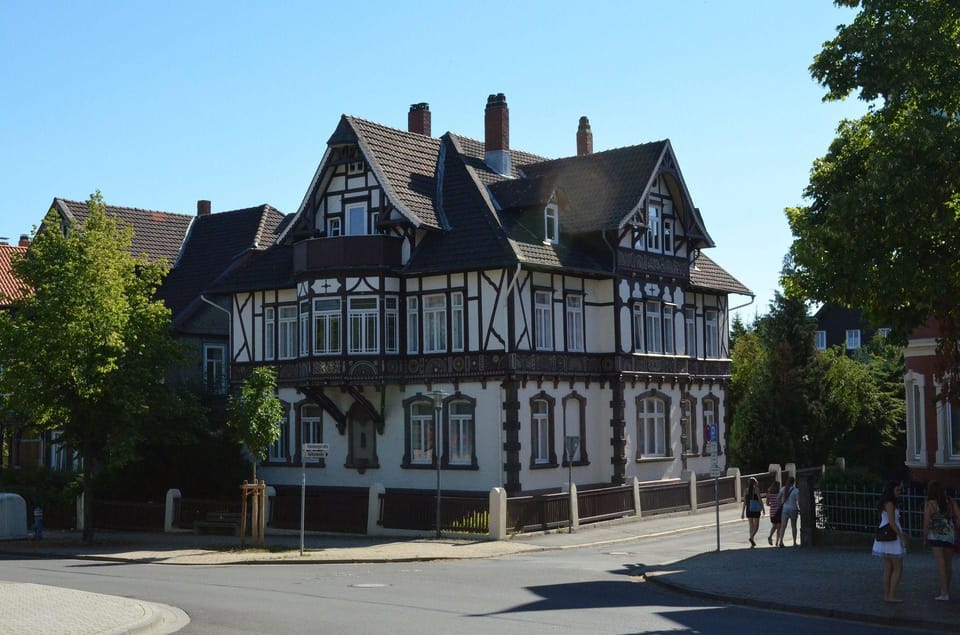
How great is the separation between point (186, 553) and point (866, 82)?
20.0 meters

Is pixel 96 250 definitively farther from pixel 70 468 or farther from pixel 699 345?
pixel 699 345

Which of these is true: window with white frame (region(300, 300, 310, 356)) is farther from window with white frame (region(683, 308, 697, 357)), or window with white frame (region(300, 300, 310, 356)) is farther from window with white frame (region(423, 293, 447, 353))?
window with white frame (region(683, 308, 697, 357))

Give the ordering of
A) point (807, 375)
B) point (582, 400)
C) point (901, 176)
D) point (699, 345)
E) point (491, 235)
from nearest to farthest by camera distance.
→ point (901, 176) < point (491, 235) < point (582, 400) < point (699, 345) < point (807, 375)

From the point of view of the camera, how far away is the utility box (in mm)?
35094

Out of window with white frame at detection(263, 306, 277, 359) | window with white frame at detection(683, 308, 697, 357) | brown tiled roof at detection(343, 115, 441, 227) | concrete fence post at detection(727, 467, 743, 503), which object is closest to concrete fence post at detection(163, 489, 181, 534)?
window with white frame at detection(263, 306, 277, 359)

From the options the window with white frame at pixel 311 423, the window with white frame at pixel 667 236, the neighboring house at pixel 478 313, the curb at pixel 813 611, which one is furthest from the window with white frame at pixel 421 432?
the curb at pixel 813 611

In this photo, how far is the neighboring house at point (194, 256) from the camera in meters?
Result: 46.5

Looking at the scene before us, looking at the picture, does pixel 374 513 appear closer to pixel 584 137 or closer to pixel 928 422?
pixel 928 422

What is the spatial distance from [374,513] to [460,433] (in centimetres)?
468

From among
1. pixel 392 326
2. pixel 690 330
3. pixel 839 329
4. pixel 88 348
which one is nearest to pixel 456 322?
pixel 392 326

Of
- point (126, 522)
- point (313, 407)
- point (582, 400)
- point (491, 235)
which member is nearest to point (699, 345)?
point (582, 400)

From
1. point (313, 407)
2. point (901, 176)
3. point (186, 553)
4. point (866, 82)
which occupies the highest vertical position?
point (866, 82)

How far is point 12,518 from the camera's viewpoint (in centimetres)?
3531

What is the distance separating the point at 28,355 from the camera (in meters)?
32.5
